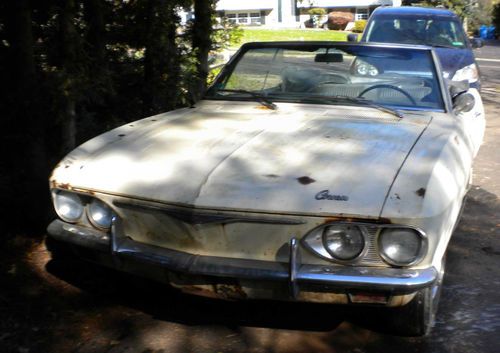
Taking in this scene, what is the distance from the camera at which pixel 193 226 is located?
9.67ft

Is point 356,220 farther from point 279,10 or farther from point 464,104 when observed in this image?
point 279,10

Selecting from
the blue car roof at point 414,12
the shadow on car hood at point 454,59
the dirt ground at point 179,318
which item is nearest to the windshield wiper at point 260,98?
the dirt ground at point 179,318

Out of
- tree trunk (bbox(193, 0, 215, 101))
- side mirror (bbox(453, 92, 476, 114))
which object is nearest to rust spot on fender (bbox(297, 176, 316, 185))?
side mirror (bbox(453, 92, 476, 114))

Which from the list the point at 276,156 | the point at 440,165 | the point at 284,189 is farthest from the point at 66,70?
the point at 440,165

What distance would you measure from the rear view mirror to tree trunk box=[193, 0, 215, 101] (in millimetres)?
2183

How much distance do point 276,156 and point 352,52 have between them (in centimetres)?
167

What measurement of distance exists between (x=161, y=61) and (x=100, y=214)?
11.1 feet

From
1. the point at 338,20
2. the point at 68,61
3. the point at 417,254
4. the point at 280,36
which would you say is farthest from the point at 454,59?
the point at 338,20

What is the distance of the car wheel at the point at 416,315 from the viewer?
10.00 ft

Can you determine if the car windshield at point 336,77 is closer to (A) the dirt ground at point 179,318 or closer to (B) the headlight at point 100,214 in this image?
(A) the dirt ground at point 179,318

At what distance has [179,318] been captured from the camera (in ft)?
11.6

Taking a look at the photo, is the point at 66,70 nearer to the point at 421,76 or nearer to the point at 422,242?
the point at 421,76

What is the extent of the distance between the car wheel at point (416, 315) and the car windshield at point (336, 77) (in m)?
1.58

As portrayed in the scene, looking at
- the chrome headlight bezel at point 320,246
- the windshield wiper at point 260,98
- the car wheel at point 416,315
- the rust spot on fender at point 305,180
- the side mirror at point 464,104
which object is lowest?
the car wheel at point 416,315
